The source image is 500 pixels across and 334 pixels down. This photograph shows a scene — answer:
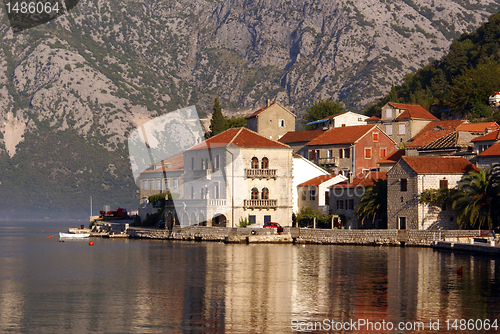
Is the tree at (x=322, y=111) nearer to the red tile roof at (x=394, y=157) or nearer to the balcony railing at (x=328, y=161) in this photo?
the balcony railing at (x=328, y=161)

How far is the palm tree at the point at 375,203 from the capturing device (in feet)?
241

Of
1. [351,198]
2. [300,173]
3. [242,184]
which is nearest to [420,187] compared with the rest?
[351,198]

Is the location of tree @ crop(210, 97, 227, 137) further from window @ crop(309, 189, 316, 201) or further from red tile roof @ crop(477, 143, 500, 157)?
red tile roof @ crop(477, 143, 500, 157)

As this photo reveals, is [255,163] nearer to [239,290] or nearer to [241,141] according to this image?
[241,141]

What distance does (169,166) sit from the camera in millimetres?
98812

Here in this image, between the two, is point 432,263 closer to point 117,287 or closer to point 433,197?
point 433,197

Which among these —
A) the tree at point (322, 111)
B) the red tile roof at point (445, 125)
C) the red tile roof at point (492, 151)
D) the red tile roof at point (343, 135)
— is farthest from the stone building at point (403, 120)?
the red tile roof at point (492, 151)

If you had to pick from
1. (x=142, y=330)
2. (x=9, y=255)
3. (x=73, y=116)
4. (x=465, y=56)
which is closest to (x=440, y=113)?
(x=465, y=56)

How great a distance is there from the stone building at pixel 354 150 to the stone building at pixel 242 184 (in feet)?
58.6

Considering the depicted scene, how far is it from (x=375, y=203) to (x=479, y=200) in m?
12.0

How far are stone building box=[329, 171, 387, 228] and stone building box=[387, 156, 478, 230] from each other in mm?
5261

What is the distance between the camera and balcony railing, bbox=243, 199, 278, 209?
257 feet

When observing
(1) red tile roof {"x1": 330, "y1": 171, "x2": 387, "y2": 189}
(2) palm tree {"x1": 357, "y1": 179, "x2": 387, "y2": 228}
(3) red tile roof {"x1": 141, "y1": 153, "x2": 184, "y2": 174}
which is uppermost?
(3) red tile roof {"x1": 141, "y1": 153, "x2": 184, "y2": 174}

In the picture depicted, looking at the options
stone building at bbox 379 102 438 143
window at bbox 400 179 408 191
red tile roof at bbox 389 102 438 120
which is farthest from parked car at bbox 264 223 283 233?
red tile roof at bbox 389 102 438 120
